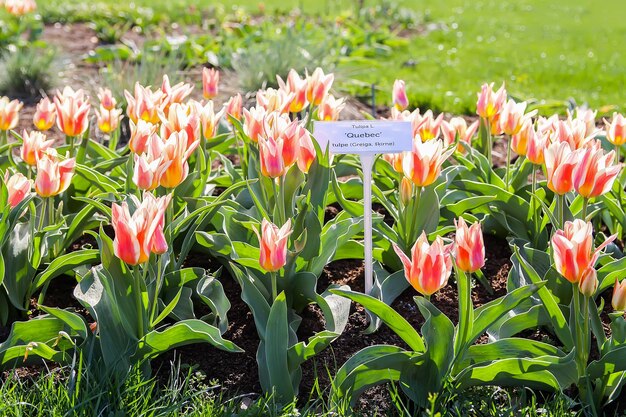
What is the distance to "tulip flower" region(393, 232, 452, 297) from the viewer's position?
2.32 meters

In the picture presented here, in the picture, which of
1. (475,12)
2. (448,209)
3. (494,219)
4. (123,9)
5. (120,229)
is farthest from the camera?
(475,12)

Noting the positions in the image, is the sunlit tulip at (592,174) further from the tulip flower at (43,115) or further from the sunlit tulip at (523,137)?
the tulip flower at (43,115)

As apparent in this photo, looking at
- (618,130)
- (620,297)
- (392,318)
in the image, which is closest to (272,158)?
(392,318)

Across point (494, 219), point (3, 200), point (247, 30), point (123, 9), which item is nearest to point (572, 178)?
point (494, 219)

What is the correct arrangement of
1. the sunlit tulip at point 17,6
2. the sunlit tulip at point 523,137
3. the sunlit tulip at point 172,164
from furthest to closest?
the sunlit tulip at point 17,6, the sunlit tulip at point 523,137, the sunlit tulip at point 172,164

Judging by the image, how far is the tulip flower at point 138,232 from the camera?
7.50 feet

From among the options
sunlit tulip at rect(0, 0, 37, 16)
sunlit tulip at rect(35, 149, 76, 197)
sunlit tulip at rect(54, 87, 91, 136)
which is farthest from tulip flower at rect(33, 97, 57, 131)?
sunlit tulip at rect(0, 0, 37, 16)

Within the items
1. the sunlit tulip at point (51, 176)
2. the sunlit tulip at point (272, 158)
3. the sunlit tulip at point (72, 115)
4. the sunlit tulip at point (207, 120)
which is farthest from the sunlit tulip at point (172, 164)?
the sunlit tulip at point (72, 115)

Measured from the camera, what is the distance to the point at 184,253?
298 cm

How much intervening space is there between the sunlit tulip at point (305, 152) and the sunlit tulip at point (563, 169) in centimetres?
78

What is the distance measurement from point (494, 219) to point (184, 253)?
136cm

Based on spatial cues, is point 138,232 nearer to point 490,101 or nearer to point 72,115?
point 72,115

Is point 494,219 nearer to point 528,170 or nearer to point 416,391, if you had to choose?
point 528,170

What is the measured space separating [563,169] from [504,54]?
243 inches
